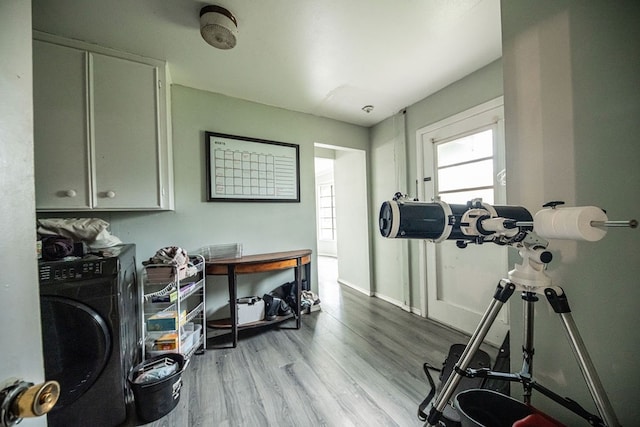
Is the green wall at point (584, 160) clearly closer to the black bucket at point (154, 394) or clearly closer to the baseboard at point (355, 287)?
the black bucket at point (154, 394)

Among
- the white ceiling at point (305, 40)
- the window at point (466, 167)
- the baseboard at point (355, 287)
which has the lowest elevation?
the baseboard at point (355, 287)

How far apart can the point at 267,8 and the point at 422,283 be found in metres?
2.66

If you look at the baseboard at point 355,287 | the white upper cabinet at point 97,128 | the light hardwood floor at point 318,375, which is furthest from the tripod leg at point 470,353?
the baseboard at point 355,287

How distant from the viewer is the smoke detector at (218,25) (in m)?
1.28

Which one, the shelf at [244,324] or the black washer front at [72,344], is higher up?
the black washer front at [72,344]

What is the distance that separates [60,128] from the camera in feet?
4.68

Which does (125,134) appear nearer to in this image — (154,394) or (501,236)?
(154,394)

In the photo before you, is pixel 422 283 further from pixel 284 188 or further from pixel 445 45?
pixel 445 45

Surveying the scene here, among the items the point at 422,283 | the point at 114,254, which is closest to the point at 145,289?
the point at 114,254

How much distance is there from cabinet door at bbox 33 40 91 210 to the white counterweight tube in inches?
94.6

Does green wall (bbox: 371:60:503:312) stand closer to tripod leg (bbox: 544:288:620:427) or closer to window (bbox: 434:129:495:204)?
window (bbox: 434:129:495:204)

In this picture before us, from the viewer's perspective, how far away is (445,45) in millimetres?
1621

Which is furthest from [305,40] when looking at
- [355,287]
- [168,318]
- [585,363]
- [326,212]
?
[326,212]

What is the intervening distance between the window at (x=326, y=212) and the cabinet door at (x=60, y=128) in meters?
4.98
